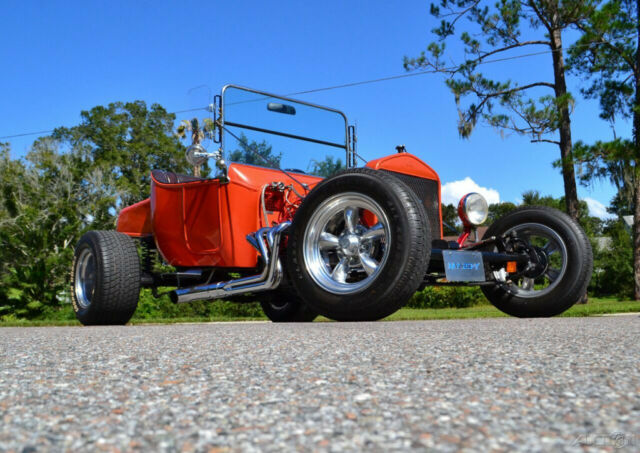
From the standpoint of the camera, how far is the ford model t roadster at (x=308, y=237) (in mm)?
3508

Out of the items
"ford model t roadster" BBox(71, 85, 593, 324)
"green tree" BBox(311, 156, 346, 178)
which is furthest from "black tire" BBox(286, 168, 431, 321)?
"green tree" BBox(311, 156, 346, 178)

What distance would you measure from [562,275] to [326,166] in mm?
2437

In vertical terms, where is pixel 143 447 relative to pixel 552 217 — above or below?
below

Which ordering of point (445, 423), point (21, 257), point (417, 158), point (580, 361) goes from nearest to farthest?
point (445, 423) < point (580, 361) < point (417, 158) < point (21, 257)

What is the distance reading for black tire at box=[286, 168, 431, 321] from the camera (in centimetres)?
330

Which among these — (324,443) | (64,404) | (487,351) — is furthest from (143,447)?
(487,351)

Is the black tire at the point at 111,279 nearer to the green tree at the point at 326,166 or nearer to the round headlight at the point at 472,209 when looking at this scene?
the green tree at the point at 326,166

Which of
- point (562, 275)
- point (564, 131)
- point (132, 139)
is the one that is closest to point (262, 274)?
point (562, 275)

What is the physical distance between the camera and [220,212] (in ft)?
15.5

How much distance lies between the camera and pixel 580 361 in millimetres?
1936

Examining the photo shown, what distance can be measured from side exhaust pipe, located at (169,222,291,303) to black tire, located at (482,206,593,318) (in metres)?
1.99

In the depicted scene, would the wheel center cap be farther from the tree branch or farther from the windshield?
the tree branch

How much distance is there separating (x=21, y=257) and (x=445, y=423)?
13.3m

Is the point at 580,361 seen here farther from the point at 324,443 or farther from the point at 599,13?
the point at 599,13
